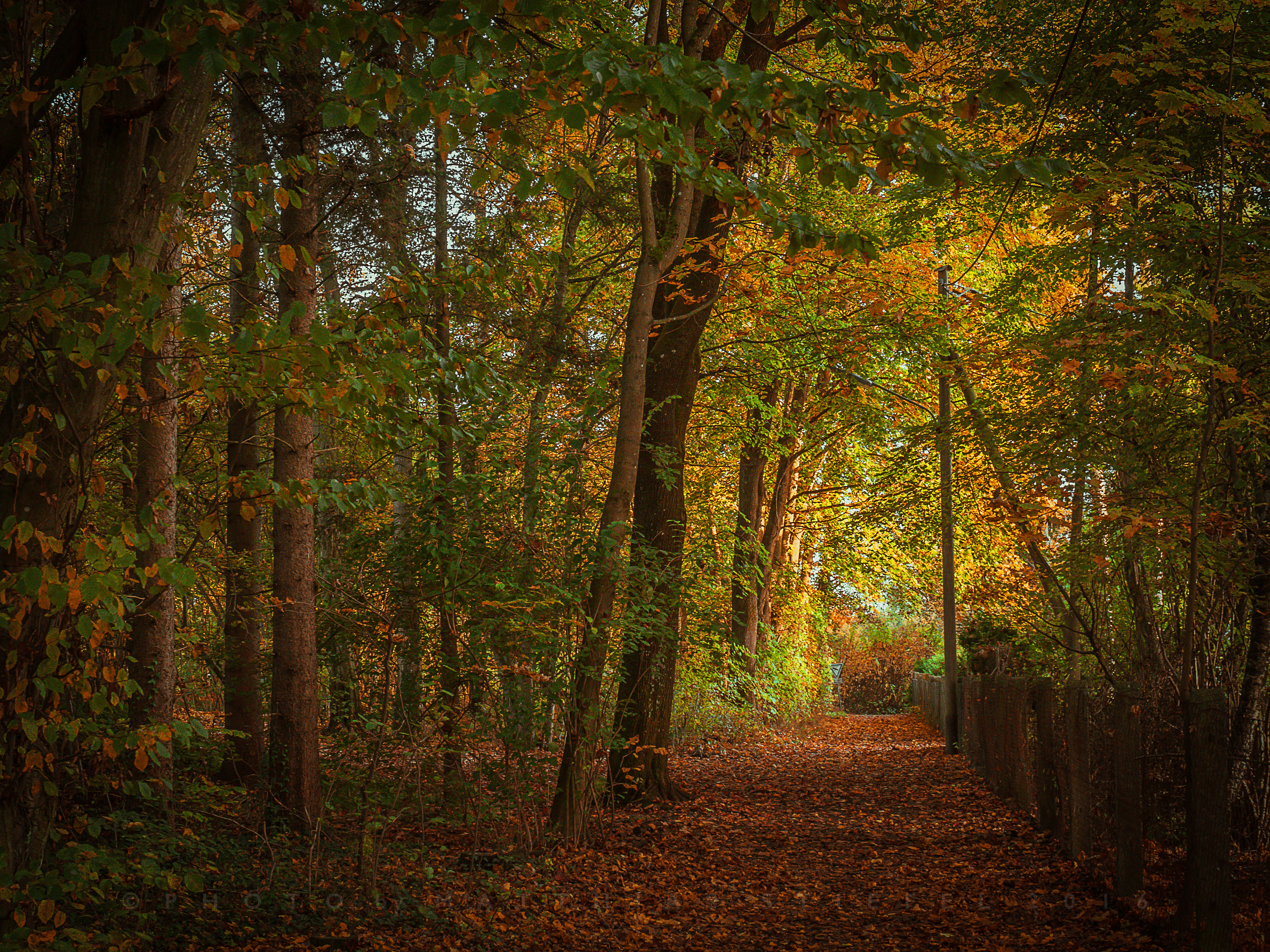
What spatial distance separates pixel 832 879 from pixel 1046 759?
198cm

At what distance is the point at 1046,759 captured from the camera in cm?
768

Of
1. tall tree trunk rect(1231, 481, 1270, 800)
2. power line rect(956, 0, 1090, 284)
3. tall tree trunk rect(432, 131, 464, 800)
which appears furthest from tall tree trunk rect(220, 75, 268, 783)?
tall tree trunk rect(1231, 481, 1270, 800)

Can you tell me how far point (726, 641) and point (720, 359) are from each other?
491 centimetres

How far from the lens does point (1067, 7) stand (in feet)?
23.8

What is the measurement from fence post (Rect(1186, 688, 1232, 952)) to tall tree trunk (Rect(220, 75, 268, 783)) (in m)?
6.33

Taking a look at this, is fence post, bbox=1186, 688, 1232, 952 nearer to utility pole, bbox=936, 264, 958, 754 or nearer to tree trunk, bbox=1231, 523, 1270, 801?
tree trunk, bbox=1231, 523, 1270, 801

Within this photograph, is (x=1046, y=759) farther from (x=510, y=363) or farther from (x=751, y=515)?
(x=751, y=515)

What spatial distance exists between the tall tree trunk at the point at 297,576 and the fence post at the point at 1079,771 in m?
5.53

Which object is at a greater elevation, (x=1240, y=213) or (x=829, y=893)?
(x=1240, y=213)

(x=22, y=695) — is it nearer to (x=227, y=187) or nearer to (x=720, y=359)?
(x=227, y=187)

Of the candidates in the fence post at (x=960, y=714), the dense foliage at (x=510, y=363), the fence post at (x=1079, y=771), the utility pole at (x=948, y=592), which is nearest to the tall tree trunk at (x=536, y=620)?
the dense foliage at (x=510, y=363)

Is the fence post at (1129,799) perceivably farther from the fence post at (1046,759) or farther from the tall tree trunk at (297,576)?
the tall tree trunk at (297,576)

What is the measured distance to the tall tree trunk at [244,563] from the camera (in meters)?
7.61

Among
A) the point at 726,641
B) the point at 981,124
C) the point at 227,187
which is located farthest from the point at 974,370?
the point at 227,187
